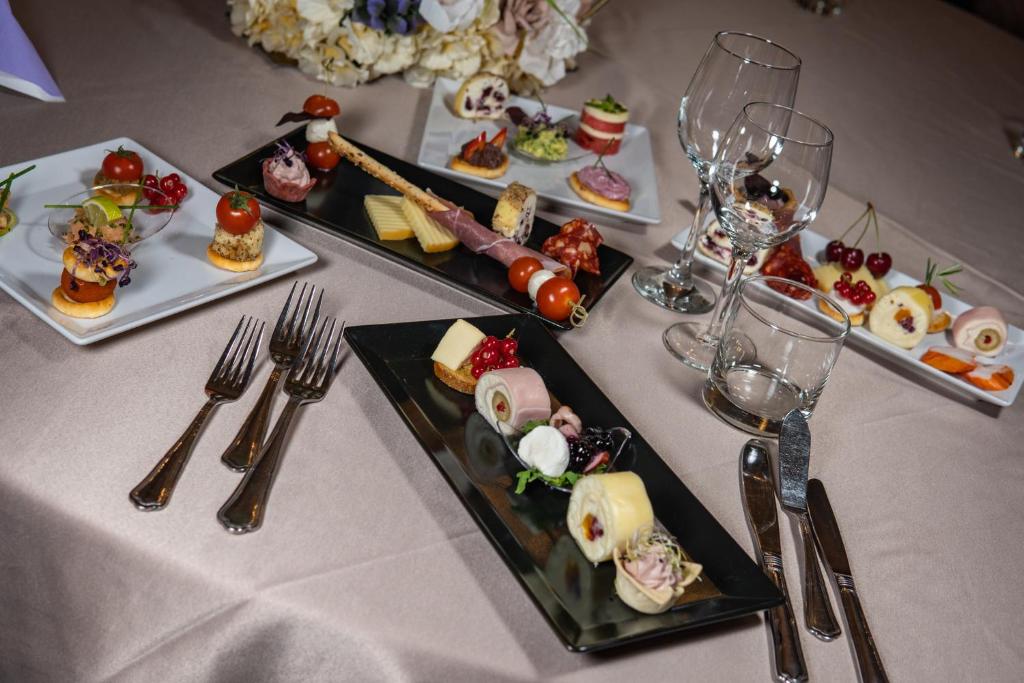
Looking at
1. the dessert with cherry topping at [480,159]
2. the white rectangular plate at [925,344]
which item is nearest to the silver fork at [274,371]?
the dessert with cherry topping at [480,159]

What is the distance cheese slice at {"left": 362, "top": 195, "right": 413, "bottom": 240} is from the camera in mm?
1503

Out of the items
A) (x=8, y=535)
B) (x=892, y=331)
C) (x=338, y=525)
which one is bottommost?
(x=8, y=535)

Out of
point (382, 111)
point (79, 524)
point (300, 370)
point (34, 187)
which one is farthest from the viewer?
point (382, 111)

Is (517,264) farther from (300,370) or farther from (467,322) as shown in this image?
(300,370)

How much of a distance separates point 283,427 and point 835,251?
111 cm

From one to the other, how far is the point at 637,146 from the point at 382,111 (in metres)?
0.58

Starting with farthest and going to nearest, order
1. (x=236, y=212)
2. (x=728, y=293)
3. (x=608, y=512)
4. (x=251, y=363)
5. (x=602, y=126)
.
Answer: (x=602, y=126), (x=728, y=293), (x=236, y=212), (x=251, y=363), (x=608, y=512)

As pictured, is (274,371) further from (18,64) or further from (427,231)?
(18,64)

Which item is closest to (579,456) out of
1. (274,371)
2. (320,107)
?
(274,371)

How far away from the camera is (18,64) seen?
162cm

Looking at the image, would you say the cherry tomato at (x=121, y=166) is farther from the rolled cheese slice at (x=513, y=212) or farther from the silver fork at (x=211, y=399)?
the rolled cheese slice at (x=513, y=212)

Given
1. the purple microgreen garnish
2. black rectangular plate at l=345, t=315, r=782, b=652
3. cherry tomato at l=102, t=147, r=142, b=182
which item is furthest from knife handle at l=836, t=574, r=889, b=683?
cherry tomato at l=102, t=147, r=142, b=182

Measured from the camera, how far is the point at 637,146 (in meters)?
2.00

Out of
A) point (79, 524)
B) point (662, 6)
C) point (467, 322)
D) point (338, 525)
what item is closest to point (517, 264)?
point (467, 322)
